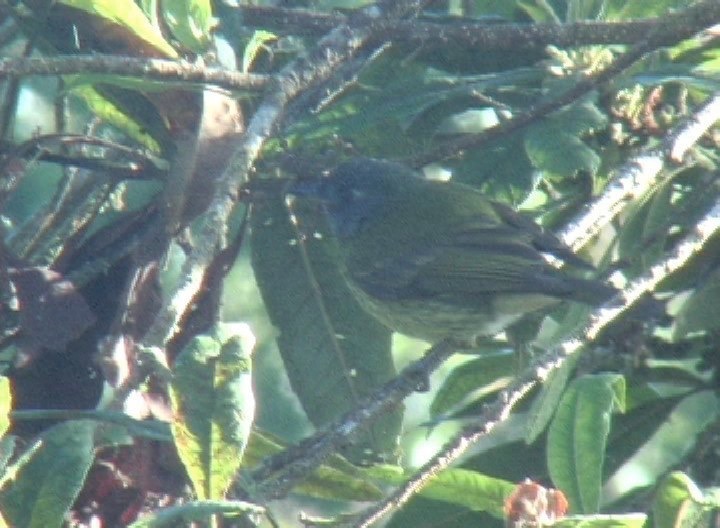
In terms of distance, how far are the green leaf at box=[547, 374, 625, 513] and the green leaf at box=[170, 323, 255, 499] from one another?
0.52 meters

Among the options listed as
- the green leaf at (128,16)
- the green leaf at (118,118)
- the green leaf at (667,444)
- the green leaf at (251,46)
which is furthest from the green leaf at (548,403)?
the green leaf at (667,444)

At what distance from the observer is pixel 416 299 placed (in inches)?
158

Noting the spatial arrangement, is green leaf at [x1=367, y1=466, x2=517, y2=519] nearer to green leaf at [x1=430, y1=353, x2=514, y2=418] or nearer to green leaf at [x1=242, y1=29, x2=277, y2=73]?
green leaf at [x1=430, y1=353, x2=514, y2=418]

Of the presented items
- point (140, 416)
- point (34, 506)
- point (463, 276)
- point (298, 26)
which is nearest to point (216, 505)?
point (34, 506)

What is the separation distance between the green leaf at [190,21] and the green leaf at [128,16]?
4 cm

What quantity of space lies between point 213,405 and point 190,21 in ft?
3.63

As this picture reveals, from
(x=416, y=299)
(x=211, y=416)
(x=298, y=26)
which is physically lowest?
(x=416, y=299)

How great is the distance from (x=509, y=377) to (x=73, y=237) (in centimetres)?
106

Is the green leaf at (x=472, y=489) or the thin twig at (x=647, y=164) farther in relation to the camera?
the thin twig at (x=647, y=164)

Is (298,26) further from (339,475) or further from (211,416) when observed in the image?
(211,416)

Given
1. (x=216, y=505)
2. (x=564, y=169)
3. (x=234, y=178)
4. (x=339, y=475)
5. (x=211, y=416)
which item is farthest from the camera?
(x=564, y=169)

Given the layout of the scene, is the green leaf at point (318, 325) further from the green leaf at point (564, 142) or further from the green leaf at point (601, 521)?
the green leaf at point (601, 521)

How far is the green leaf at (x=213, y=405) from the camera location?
153 cm

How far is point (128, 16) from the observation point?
2.39 m
